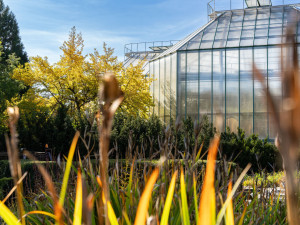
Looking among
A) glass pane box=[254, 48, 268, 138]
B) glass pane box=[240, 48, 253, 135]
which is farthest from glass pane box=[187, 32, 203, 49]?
glass pane box=[254, 48, 268, 138]

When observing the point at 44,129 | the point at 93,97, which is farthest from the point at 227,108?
the point at 44,129

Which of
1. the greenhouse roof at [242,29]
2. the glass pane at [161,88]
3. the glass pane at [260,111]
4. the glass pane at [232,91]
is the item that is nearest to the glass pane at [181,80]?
the greenhouse roof at [242,29]

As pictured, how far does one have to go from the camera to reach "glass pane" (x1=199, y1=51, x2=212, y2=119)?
17203 millimetres

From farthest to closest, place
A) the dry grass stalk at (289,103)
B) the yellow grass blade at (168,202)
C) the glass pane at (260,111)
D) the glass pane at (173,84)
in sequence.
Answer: the glass pane at (173,84), the glass pane at (260,111), the yellow grass blade at (168,202), the dry grass stalk at (289,103)

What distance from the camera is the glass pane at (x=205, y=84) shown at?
17.2 m

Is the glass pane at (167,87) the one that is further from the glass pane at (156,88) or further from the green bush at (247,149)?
the green bush at (247,149)

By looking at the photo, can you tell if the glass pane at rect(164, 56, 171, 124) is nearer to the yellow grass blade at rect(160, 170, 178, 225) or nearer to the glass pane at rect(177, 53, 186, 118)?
the glass pane at rect(177, 53, 186, 118)

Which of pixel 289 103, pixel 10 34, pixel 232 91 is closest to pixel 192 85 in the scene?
pixel 232 91

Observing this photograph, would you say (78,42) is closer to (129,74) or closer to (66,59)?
(66,59)

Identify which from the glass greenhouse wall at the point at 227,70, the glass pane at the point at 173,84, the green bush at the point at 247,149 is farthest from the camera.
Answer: the glass pane at the point at 173,84

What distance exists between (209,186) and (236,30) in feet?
61.9

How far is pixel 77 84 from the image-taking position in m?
15.3

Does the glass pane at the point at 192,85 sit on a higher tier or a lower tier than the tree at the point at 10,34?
lower

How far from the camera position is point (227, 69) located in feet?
56.1
